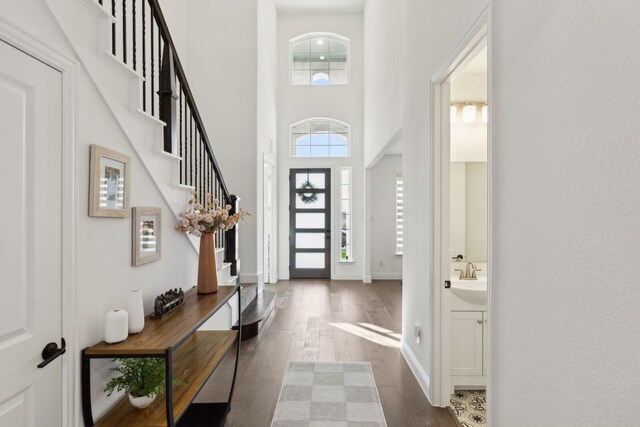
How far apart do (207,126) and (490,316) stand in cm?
488

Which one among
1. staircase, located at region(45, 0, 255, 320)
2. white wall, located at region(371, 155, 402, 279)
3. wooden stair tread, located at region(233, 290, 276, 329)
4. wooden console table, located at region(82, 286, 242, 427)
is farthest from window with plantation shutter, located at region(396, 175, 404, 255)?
wooden console table, located at region(82, 286, 242, 427)

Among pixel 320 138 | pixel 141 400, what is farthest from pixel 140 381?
pixel 320 138

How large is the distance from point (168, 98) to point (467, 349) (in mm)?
2870

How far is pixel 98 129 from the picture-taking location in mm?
1643

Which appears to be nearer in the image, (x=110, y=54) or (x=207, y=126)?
(x=110, y=54)

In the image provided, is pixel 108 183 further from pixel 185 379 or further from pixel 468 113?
pixel 468 113

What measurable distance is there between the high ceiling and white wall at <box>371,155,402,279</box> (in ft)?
10.5

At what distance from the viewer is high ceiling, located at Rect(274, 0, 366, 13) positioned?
7188mm

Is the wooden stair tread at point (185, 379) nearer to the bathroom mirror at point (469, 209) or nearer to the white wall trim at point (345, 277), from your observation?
the bathroom mirror at point (469, 209)

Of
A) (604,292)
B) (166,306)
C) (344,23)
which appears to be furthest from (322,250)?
(604,292)

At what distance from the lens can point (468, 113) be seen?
325 cm

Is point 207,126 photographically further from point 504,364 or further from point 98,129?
point 504,364

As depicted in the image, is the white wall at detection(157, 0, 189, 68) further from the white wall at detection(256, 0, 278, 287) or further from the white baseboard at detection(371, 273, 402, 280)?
the white baseboard at detection(371, 273, 402, 280)

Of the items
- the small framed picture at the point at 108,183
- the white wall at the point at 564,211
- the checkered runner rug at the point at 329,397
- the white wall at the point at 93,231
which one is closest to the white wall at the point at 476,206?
the checkered runner rug at the point at 329,397
